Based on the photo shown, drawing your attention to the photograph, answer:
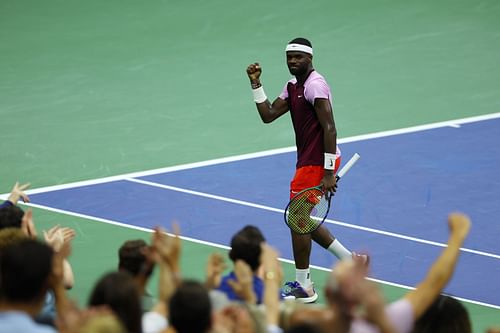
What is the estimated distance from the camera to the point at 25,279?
6.93m

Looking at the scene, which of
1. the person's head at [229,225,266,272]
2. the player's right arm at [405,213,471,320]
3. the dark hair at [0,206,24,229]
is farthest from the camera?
the dark hair at [0,206,24,229]

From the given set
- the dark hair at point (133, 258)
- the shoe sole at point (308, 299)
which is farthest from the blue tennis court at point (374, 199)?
the dark hair at point (133, 258)

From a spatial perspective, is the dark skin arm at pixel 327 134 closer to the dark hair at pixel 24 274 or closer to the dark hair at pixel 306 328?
the dark hair at pixel 24 274

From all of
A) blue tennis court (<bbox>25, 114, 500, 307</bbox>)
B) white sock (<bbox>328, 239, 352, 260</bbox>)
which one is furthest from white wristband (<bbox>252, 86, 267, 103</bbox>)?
blue tennis court (<bbox>25, 114, 500, 307</bbox>)

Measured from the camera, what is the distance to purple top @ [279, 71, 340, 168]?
12453 millimetres

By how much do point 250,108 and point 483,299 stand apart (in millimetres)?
6652

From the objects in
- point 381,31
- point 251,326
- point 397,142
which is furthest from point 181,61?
point 251,326

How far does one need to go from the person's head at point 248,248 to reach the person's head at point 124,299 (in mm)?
2048

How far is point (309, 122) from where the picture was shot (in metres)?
12.6

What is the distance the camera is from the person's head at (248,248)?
30.1 ft

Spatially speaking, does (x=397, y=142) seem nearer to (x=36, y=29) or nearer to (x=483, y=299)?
(x=483, y=299)

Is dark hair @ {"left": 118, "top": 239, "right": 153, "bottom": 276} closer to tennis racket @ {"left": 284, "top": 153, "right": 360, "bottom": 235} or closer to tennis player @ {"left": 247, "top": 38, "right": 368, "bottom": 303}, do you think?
tennis racket @ {"left": 284, "top": 153, "right": 360, "bottom": 235}

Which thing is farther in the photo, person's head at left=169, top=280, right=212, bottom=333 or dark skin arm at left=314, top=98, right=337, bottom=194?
dark skin arm at left=314, top=98, right=337, bottom=194

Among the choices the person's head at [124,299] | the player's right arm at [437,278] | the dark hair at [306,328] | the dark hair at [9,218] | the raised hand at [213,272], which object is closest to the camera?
the dark hair at [306,328]
